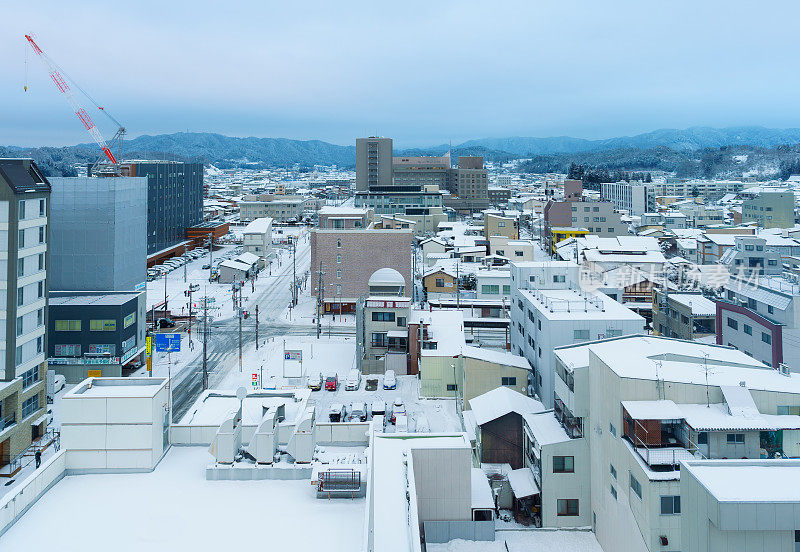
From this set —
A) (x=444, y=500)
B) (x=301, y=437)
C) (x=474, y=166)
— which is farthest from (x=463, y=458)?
(x=474, y=166)

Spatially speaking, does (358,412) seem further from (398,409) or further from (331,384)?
(331,384)

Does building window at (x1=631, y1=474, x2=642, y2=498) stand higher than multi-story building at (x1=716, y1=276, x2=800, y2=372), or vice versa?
multi-story building at (x1=716, y1=276, x2=800, y2=372)

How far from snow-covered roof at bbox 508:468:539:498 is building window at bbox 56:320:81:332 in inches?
630

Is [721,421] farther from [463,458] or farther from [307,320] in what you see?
[307,320]

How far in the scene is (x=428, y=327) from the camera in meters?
21.9

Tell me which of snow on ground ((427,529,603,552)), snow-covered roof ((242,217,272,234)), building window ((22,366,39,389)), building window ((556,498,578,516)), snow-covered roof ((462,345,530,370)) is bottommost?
snow on ground ((427,529,603,552))

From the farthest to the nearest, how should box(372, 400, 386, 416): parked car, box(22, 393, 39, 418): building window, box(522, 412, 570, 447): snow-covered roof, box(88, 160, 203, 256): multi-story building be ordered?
box(88, 160, 203, 256): multi-story building, box(372, 400, 386, 416): parked car, box(22, 393, 39, 418): building window, box(522, 412, 570, 447): snow-covered roof

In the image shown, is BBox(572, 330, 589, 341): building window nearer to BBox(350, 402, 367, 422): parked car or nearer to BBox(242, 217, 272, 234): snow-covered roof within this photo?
BBox(350, 402, 367, 422): parked car

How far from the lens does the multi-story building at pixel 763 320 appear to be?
697 inches

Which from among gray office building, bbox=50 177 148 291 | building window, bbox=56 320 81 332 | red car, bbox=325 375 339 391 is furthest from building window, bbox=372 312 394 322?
building window, bbox=56 320 81 332

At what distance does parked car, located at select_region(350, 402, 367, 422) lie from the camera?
1802cm

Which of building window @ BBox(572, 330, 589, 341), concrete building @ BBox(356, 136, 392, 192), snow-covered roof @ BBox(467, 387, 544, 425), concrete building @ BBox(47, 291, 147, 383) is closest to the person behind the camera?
snow-covered roof @ BBox(467, 387, 544, 425)

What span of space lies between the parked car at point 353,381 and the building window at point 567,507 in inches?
372

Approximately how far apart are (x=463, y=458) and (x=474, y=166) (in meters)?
83.9
